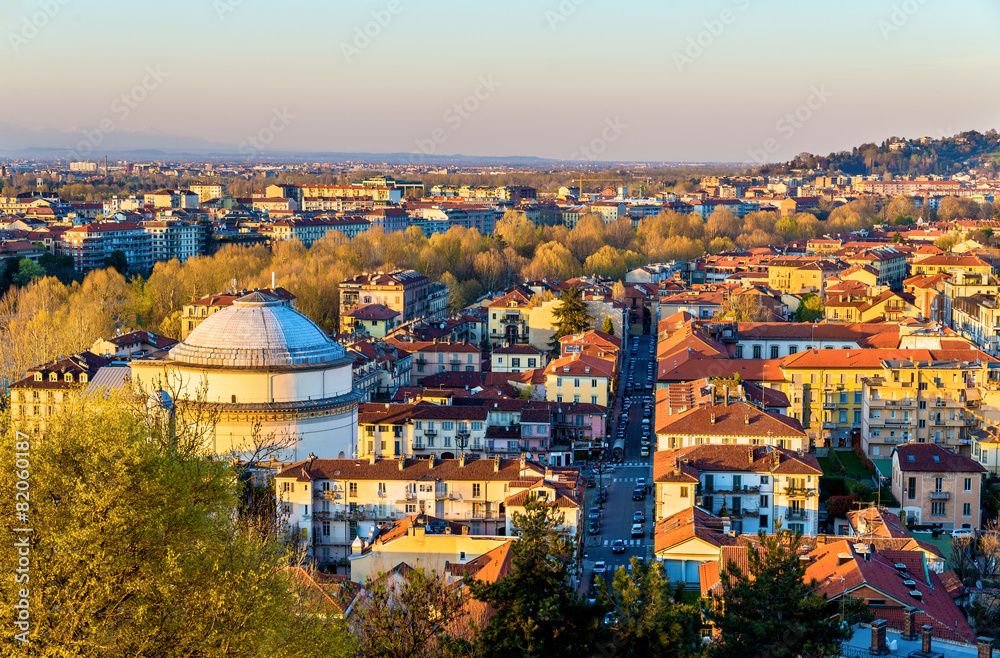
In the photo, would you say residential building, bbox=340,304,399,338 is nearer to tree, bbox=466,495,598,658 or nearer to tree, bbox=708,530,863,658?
tree, bbox=708,530,863,658

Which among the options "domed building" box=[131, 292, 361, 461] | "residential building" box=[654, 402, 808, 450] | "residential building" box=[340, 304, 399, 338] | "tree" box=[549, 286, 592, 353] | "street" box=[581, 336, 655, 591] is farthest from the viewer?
"residential building" box=[340, 304, 399, 338]

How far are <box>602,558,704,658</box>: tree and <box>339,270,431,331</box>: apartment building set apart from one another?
88.1 feet

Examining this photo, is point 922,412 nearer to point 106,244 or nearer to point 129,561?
point 129,561

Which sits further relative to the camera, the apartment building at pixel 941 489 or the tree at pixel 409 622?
the apartment building at pixel 941 489

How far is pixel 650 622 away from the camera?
27.7 ft

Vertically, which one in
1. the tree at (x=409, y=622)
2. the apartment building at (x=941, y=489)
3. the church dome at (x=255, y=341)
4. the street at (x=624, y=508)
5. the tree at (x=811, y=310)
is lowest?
the street at (x=624, y=508)

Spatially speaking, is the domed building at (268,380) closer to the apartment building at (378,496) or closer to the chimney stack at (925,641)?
the apartment building at (378,496)

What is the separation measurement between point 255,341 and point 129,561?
1031cm

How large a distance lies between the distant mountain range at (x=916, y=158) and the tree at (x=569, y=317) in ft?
321

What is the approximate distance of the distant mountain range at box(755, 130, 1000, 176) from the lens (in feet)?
406

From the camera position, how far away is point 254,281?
1468 inches

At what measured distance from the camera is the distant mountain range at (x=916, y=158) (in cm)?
12375

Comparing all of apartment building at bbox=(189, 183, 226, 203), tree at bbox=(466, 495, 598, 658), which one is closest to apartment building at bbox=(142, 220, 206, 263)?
apartment building at bbox=(189, 183, 226, 203)

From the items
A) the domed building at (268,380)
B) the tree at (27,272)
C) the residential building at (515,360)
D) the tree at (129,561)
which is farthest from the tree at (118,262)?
the tree at (129,561)
